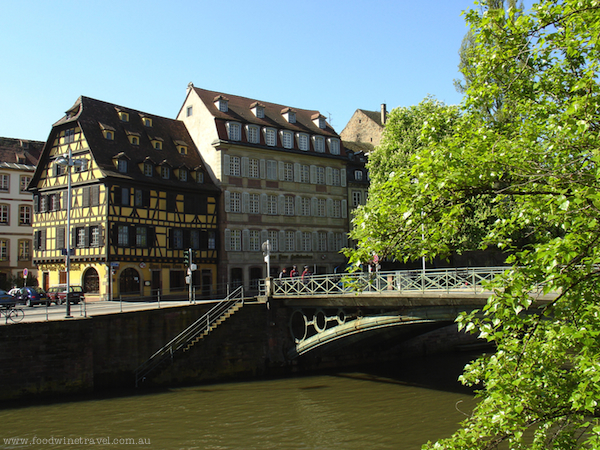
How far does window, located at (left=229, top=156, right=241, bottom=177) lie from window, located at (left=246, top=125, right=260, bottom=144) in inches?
73.8

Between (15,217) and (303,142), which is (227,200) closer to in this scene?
(303,142)

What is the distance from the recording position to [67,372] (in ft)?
71.7

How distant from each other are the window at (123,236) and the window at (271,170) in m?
11.7

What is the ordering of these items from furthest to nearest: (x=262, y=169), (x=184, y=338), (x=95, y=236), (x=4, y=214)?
1. (x=4, y=214)
2. (x=262, y=169)
3. (x=95, y=236)
4. (x=184, y=338)

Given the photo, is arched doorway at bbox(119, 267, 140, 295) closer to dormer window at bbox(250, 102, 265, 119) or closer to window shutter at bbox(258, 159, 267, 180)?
window shutter at bbox(258, 159, 267, 180)

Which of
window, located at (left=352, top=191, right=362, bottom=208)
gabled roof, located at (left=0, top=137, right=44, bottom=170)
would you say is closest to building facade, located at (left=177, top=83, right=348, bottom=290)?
window, located at (left=352, top=191, right=362, bottom=208)

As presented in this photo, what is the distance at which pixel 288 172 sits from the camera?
4622cm

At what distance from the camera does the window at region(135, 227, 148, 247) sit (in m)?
38.3

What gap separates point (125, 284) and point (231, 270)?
26.2ft

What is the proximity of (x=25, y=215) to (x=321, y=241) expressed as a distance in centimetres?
2492

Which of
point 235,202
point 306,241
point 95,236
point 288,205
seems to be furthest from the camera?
point 306,241

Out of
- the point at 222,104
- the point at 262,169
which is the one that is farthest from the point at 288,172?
the point at 222,104

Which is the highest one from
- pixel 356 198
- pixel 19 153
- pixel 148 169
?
pixel 19 153

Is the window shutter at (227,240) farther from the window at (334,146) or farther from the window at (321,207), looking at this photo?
the window at (334,146)
